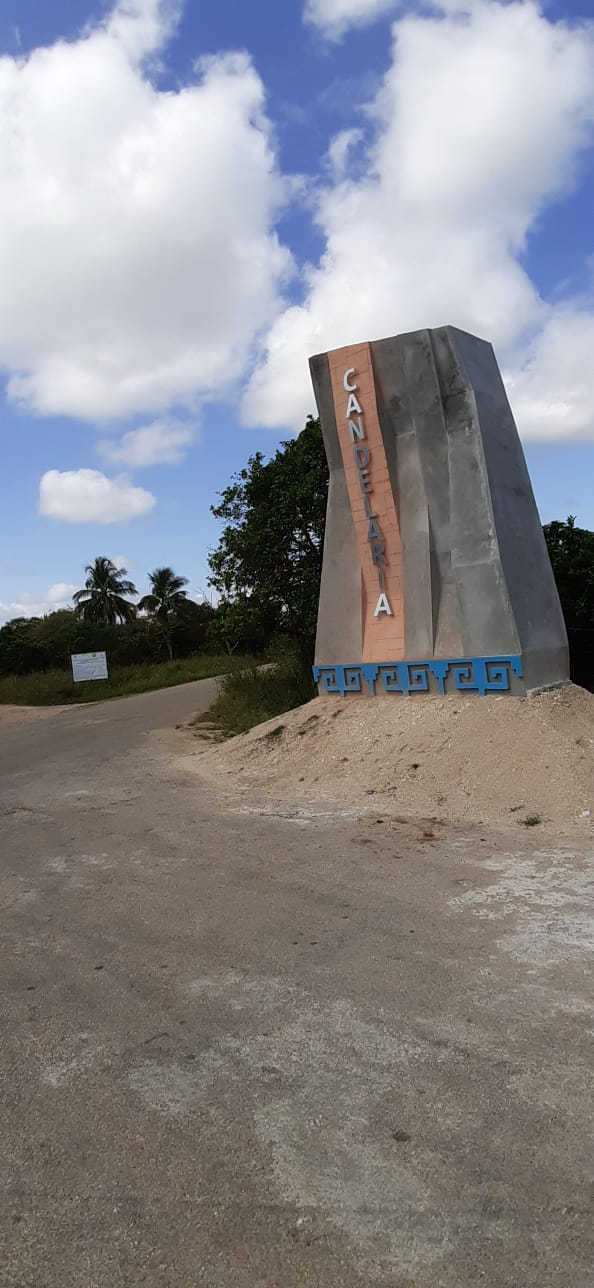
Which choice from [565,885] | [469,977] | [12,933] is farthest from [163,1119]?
[565,885]

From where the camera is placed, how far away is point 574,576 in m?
19.3

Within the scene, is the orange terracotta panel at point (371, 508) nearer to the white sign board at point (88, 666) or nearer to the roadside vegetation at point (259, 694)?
the roadside vegetation at point (259, 694)

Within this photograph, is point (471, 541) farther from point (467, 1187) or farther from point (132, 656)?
point (132, 656)

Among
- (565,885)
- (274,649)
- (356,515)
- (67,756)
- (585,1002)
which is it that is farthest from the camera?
(274,649)

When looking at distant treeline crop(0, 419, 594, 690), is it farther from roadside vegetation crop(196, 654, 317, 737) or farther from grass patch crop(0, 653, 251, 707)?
grass patch crop(0, 653, 251, 707)

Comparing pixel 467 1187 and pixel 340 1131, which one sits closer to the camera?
pixel 467 1187

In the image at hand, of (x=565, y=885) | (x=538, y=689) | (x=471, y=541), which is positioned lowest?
(x=565, y=885)

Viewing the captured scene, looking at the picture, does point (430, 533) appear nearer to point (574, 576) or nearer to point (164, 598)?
point (574, 576)

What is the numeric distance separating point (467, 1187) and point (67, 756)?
14.6m

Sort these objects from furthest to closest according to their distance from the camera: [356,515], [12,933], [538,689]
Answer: [356,515], [538,689], [12,933]

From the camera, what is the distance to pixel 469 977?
4738 millimetres

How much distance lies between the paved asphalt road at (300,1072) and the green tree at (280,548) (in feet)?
38.5

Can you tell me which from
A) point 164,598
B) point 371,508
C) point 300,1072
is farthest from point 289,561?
point 164,598

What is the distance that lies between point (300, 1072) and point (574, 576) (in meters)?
17.0
